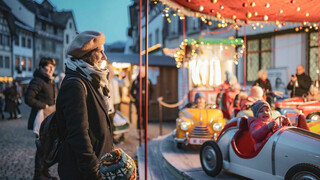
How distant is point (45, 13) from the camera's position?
5284cm

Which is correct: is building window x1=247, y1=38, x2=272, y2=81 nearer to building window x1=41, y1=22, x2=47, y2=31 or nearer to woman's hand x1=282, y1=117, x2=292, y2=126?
woman's hand x1=282, y1=117, x2=292, y2=126

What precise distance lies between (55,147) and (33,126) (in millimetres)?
2818

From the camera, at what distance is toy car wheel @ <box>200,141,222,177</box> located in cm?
461

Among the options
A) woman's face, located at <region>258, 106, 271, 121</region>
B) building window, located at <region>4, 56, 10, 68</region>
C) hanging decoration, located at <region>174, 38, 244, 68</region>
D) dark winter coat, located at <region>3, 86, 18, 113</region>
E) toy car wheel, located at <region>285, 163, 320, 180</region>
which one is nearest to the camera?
toy car wheel, located at <region>285, 163, 320, 180</region>

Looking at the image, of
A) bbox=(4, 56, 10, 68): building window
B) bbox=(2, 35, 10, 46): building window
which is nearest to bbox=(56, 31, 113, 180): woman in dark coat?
bbox=(2, 35, 10, 46): building window

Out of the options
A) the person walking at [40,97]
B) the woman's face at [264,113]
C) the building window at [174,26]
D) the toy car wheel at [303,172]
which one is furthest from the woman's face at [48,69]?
the building window at [174,26]

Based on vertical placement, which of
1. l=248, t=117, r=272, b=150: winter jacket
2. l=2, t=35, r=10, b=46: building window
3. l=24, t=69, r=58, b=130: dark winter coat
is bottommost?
l=248, t=117, r=272, b=150: winter jacket

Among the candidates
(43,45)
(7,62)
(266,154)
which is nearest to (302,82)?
(266,154)

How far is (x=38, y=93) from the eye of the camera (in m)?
4.97

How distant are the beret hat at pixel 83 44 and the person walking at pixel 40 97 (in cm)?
290

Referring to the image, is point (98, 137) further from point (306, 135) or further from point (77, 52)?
point (306, 135)

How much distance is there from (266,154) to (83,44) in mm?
2740

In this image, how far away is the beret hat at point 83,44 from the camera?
2271mm

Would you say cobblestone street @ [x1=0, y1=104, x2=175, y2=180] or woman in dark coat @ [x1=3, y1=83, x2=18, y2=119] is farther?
woman in dark coat @ [x1=3, y1=83, x2=18, y2=119]
